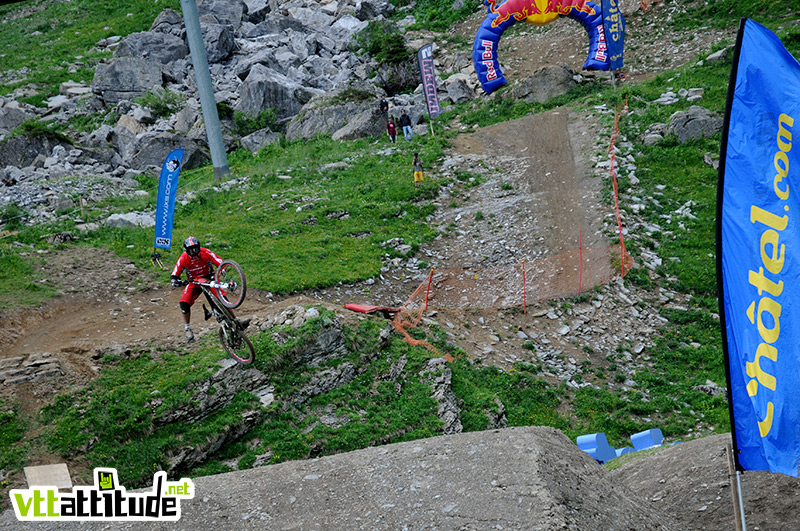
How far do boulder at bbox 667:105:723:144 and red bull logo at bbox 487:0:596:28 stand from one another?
9895 millimetres

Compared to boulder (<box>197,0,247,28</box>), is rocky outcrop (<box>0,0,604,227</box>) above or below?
below

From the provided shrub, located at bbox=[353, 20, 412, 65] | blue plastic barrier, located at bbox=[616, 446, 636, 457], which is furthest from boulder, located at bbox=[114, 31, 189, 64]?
blue plastic barrier, located at bbox=[616, 446, 636, 457]

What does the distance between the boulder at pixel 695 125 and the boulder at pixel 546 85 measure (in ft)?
28.0

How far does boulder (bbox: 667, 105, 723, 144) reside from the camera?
25.5 m

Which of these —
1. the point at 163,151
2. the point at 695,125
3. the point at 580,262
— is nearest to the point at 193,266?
the point at 580,262

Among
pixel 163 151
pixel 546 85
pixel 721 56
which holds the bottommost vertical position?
pixel 721 56

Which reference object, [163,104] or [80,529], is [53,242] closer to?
[80,529]

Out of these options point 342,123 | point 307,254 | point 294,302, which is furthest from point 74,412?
point 342,123

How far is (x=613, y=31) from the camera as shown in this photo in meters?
31.9

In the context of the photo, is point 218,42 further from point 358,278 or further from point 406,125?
point 358,278

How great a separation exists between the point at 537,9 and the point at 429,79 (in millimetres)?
8013

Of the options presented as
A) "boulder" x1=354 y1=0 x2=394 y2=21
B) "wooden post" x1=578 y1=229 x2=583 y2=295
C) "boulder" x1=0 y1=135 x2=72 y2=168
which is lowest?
→ "wooden post" x1=578 y1=229 x2=583 y2=295

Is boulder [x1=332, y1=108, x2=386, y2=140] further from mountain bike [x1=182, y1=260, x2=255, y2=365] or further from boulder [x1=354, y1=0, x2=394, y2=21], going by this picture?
boulder [x1=354, y1=0, x2=394, y2=21]

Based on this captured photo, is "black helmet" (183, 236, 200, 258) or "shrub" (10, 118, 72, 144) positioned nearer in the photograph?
"black helmet" (183, 236, 200, 258)
